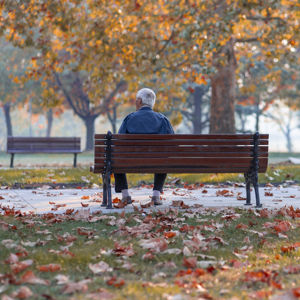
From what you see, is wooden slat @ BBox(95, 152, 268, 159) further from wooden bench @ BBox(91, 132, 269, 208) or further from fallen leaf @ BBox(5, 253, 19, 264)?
fallen leaf @ BBox(5, 253, 19, 264)

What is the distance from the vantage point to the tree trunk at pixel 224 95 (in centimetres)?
1622

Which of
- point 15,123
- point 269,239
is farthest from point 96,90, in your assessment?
point 15,123

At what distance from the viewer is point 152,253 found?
4.37 meters

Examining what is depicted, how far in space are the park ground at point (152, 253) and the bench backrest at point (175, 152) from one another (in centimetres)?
53

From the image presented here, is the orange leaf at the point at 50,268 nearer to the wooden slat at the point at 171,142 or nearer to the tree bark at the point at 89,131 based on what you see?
the wooden slat at the point at 171,142

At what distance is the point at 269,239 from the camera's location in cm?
496

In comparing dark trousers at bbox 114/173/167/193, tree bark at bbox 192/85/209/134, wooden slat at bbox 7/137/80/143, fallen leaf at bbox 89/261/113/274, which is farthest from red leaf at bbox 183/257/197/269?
tree bark at bbox 192/85/209/134

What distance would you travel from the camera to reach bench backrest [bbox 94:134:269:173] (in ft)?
22.0

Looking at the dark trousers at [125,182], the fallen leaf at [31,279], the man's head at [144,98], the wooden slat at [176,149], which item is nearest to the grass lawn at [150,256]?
the fallen leaf at [31,279]

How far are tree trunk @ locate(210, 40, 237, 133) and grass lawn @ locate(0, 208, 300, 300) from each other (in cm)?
1033

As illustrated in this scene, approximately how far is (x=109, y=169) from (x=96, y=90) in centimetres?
947

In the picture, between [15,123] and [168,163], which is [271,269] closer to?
[168,163]

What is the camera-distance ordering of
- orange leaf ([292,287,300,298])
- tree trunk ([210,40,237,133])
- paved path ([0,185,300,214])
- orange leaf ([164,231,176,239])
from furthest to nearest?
tree trunk ([210,40,237,133]) < paved path ([0,185,300,214]) < orange leaf ([164,231,176,239]) < orange leaf ([292,287,300,298])

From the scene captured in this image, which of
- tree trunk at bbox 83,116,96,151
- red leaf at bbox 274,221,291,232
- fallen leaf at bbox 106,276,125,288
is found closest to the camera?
fallen leaf at bbox 106,276,125,288
